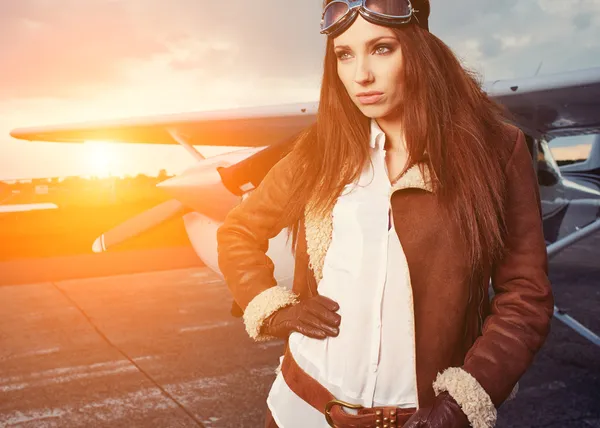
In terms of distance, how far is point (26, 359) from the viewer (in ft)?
14.7

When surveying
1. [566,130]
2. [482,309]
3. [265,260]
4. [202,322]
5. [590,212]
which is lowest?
[202,322]

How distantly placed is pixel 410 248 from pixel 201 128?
4716 mm

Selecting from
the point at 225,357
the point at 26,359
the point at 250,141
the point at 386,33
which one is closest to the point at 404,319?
the point at 386,33

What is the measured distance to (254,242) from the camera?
1.43 meters

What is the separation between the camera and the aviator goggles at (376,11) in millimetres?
1201

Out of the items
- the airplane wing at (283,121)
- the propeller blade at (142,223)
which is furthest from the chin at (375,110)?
the propeller blade at (142,223)

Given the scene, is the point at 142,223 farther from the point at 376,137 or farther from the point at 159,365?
the point at 376,137

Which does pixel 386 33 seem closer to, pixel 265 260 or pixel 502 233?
pixel 502 233

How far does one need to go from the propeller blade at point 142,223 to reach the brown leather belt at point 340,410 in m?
3.06

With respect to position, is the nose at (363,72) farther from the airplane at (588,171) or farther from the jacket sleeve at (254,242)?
the airplane at (588,171)

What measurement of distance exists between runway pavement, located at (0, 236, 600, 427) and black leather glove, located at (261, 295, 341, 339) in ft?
6.81

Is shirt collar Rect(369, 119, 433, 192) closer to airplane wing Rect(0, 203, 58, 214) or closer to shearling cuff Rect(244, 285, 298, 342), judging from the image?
shearling cuff Rect(244, 285, 298, 342)

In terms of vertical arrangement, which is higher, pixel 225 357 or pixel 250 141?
pixel 250 141

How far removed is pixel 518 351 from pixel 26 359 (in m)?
4.34
